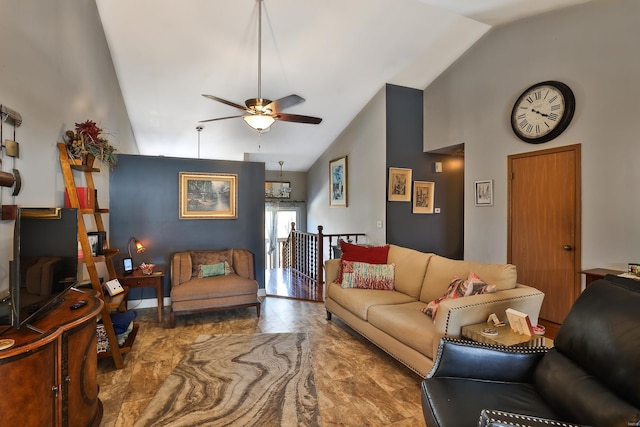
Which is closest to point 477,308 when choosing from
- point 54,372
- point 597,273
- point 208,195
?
point 597,273

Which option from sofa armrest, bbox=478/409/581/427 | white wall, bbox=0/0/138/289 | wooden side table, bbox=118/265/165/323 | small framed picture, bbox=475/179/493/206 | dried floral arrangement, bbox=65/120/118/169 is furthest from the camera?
small framed picture, bbox=475/179/493/206

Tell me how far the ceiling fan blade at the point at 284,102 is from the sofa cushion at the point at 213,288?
2119mm

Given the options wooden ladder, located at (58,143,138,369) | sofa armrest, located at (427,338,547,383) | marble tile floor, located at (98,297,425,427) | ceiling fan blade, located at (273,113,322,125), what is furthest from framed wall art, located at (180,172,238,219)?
sofa armrest, located at (427,338,547,383)

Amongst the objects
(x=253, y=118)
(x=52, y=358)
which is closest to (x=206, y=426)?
(x=52, y=358)

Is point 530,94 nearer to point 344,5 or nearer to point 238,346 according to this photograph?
point 344,5

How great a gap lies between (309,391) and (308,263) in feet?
11.6

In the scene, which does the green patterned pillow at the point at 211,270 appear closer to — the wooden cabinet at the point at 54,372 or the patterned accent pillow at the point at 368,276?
the patterned accent pillow at the point at 368,276

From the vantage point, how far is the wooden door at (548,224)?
3.56 metres

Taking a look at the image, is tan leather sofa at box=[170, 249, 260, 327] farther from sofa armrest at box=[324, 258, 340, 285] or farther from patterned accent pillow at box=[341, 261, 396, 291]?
patterned accent pillow at box=[341, 261, 396, 291]

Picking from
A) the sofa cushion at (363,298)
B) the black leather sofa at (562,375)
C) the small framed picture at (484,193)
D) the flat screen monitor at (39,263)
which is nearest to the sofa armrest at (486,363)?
the black leather sofa at (562,375)

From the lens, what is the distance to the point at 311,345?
3227 mm

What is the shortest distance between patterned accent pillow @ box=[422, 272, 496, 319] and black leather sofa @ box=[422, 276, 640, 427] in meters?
0.73

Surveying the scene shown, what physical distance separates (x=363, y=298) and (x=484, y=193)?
2.53 m

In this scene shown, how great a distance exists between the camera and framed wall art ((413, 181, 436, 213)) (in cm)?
555
